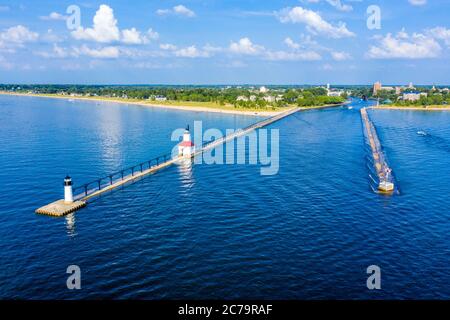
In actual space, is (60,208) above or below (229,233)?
above

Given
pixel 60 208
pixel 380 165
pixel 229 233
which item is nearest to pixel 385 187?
pixel 380 165

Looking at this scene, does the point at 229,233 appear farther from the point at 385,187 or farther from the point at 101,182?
the point at 385,187

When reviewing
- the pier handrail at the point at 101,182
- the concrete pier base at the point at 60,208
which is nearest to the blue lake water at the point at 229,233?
the concrete pier base at the point at 60,208

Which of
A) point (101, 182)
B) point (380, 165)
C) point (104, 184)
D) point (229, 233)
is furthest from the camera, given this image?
point (380, 165)

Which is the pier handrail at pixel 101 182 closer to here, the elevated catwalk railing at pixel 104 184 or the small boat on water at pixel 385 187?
the elevated catwalk railing at pixel 104 184

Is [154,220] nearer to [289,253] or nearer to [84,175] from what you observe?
[289,253]

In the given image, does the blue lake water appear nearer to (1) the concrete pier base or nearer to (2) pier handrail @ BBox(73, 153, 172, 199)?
(1) the concrete pier base
